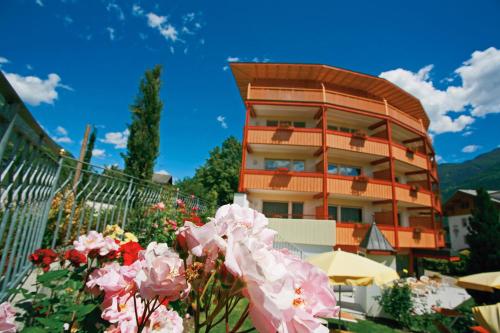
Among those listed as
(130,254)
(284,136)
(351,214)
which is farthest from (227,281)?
(351,214)

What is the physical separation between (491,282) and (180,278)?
9284 mm

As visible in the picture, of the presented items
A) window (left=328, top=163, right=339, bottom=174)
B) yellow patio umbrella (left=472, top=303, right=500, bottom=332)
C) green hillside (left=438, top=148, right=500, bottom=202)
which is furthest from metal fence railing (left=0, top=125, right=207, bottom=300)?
green hillside (left=438, top=148, right=500, bottom=202)

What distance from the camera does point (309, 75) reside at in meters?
16.4

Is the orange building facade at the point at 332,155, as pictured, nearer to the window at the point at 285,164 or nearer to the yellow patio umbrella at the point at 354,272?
the window at the point at 285,164

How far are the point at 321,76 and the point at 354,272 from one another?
14.3 metres

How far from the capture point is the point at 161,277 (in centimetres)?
56

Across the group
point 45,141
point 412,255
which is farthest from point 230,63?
point 412,255

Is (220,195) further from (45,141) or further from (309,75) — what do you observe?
(45,141)

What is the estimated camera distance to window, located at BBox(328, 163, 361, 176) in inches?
646

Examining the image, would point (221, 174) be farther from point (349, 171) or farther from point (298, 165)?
point (349, 171)

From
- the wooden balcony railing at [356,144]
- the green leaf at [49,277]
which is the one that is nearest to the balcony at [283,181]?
the wooden balcony railing at [356,144]

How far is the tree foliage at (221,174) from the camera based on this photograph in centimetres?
2631

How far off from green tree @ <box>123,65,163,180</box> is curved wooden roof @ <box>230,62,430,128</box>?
602 centimetres

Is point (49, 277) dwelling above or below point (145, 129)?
below
